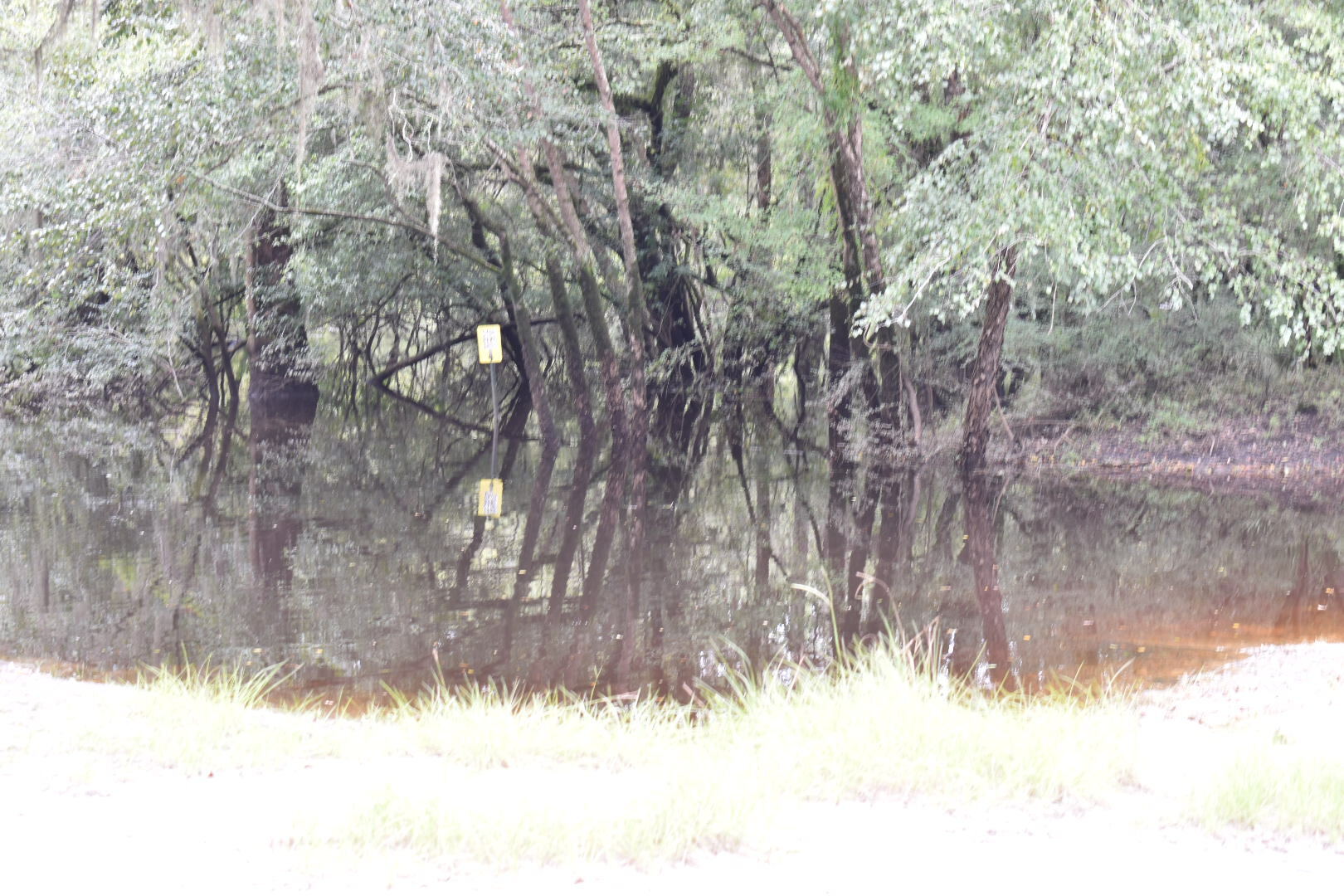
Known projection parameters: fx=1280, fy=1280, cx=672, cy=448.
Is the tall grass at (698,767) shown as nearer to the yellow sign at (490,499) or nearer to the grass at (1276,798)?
the grass at (1276,798)

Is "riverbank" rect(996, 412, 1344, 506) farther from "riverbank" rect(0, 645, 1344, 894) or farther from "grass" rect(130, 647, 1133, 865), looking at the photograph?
"grass" rect(130, 647, 1133, 865)

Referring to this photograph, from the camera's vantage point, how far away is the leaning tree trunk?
15.3m

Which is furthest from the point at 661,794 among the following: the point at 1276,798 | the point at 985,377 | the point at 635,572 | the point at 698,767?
the point at 985,377

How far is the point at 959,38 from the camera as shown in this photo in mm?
10922

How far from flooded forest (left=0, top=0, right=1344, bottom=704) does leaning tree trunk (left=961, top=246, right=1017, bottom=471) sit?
6 centimetres

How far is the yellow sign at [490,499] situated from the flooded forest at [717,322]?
0.18 metres

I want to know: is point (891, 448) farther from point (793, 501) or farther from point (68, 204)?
point (68, 204)

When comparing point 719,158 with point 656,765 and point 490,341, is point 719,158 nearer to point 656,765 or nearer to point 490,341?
point 490,341

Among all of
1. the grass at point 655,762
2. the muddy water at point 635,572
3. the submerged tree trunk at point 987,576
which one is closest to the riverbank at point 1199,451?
the muddy water at point 635,572

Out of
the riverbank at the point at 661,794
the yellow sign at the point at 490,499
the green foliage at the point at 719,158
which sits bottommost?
the riverbank at the point at 661,794

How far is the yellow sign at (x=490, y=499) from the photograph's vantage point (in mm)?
13984

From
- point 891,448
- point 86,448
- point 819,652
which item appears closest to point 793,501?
point 891,448

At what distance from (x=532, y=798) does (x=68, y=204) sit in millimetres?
13651

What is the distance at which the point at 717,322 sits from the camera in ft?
83.7
